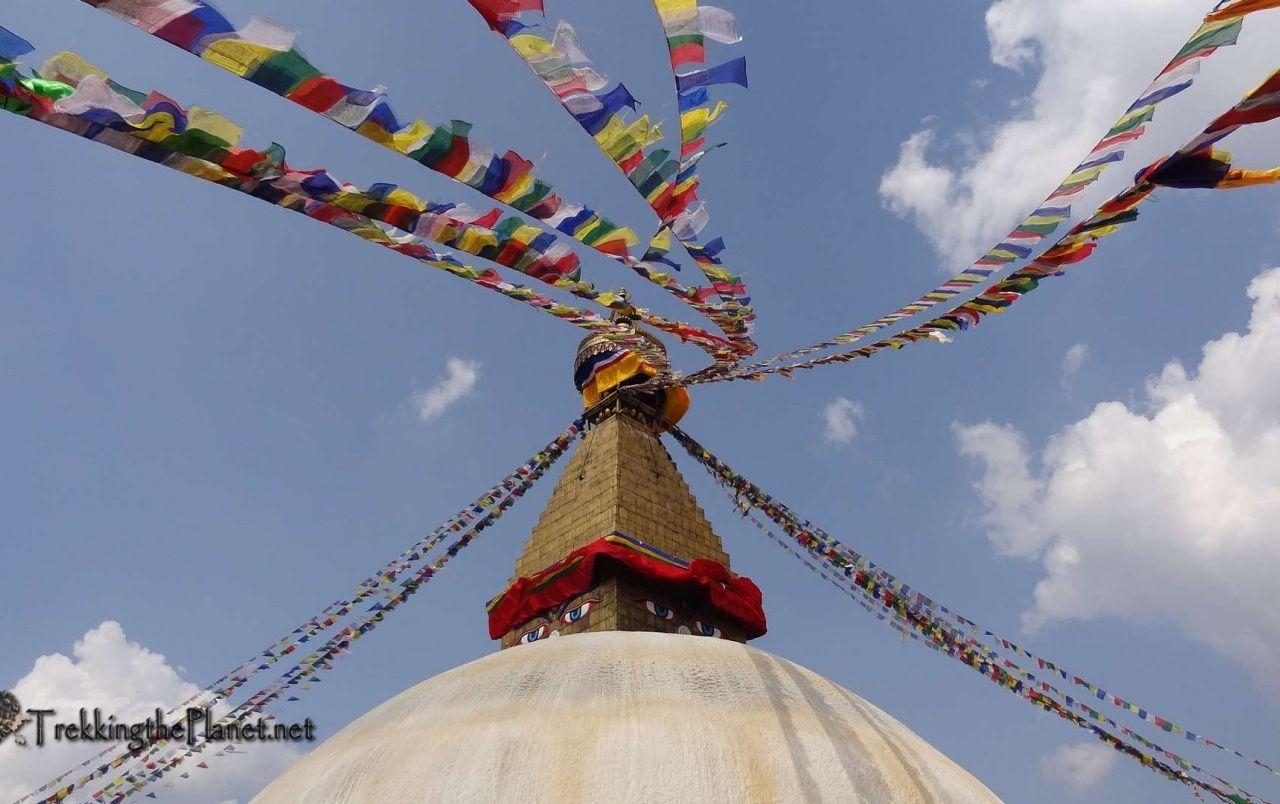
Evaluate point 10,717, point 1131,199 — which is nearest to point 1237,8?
point 1131,199

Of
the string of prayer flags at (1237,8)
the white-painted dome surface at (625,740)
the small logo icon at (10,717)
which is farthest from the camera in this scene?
the small logo icon at (10,717)

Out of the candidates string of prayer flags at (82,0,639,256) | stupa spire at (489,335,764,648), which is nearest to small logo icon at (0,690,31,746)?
stupa spire at (489,335,764,648)

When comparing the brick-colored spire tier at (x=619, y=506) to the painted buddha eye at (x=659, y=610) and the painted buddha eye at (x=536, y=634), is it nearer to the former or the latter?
the painted buddha eye at (x=536, y=634)

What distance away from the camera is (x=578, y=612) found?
967 cm

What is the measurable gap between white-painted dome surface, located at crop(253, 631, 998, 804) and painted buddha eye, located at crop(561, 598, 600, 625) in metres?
3.97

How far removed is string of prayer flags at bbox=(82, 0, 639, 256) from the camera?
134 inches

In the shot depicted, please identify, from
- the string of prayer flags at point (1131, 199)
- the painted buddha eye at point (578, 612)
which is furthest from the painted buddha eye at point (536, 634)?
the string of prayer flags at point (1131, 199)

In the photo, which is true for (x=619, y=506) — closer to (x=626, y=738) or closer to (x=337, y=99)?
(x=626, y=738)

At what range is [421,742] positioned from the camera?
445 centimetres

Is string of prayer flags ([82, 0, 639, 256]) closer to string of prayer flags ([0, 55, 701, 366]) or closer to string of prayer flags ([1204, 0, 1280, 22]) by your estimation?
string of prayer flags ([0, 55, 701, 366])

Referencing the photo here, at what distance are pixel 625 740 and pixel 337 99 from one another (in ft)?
12.2

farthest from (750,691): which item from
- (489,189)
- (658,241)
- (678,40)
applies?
(678,40)

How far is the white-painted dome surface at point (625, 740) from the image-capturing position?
398cm

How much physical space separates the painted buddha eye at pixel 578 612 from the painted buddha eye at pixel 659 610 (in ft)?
2.08
